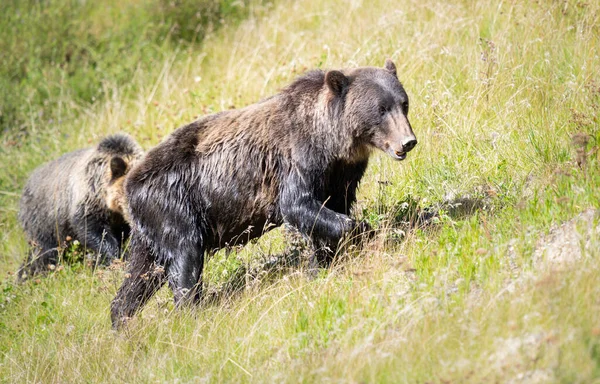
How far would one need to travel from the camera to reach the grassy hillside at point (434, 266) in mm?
4828

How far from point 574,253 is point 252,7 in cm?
1024

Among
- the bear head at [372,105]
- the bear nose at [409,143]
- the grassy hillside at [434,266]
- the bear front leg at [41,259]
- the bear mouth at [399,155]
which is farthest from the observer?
the bear front leg at [41,259]

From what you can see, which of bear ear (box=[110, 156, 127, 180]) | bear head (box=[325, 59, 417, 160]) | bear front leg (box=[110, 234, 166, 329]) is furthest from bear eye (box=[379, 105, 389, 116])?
bear ear (box=[110, 156, 127, 180])

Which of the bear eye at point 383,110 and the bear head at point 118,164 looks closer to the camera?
the bear eye at point 383,110

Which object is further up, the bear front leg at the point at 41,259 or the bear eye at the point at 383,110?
the bear eye at the point at 383,110

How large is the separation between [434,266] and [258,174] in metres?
2.16

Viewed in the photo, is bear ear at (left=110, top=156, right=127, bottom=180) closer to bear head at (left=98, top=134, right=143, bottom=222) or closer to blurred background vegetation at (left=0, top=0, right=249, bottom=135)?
bear head at (left=98, top=134, right=143, bottom=222)

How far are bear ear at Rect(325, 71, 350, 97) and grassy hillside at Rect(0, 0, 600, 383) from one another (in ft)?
3.88

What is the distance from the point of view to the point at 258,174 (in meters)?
7.43

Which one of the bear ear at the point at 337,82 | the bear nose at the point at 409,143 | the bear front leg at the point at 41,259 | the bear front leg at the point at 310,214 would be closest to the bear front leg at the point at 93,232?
the bear front leg at the point at 41,259

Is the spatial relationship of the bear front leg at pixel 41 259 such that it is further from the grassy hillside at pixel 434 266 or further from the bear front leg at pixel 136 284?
the bear front leg at pixel 136 284

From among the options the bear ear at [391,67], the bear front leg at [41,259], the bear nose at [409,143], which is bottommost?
the bear front leg at [41,259]

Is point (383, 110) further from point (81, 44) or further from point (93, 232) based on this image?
point (81, 44)

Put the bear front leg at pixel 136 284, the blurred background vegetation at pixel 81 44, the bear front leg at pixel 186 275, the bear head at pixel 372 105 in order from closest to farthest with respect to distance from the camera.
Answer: the bear head at pixel 372 105
the bear front leg at pixel 186 275
the bear front leg at pixel 136 284
the blurred background vegetation at pixel 81 44
